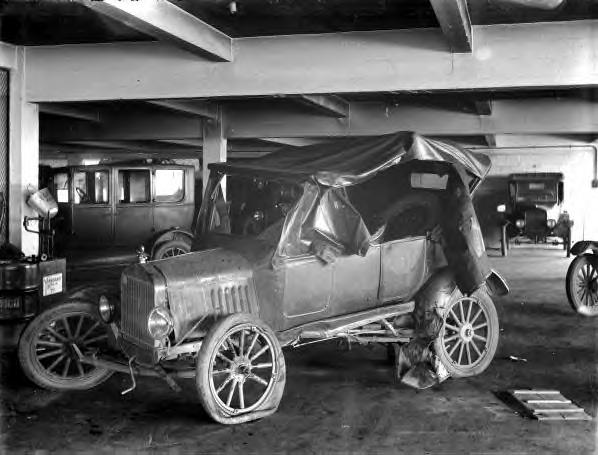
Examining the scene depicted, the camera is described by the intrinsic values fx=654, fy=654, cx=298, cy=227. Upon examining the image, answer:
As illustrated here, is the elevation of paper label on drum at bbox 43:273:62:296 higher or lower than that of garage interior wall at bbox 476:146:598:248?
lower

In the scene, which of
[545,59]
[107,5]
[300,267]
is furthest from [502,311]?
[107,5]

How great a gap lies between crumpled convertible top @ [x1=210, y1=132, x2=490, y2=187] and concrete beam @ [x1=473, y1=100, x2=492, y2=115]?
15.6 ft

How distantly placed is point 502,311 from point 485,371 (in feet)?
10.1

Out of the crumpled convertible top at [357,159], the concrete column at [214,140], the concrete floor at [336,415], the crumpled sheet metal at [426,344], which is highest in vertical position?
the concrete column at [214,140]

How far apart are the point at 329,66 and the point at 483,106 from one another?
15.5 ft

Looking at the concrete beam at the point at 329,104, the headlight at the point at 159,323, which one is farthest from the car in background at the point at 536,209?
the headlight at the point at 159,323

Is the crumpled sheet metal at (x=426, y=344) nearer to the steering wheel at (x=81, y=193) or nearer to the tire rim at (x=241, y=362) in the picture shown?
the tire rim at (x=241, y=362)

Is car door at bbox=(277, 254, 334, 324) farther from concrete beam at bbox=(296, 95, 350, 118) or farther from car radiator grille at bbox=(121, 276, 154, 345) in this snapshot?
Result: concrete beam at bbox=(296, 95, 350, 118)

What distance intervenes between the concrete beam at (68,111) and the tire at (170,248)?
287 centimetres

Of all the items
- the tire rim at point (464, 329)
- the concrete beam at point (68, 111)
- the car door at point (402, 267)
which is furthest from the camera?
the concrete beam at point (68, 111)

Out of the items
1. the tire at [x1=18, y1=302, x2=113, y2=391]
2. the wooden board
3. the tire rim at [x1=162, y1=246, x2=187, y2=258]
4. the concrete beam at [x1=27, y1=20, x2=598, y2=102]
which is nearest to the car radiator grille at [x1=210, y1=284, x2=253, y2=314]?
the tire at [x1=18, y1=302, x2=113, y2=391]

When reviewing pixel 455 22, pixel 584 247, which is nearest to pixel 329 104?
pixel 584 247

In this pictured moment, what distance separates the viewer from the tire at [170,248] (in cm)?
1070

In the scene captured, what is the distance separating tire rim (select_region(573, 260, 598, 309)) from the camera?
28.2ft
